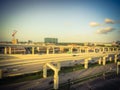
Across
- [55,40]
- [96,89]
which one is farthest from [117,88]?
[55,40]

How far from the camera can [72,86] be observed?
1841 cm

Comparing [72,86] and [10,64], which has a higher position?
[10,64]

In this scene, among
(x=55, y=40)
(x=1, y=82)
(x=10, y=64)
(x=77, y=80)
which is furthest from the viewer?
(x=55, y=40)

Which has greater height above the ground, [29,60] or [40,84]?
[29,60]

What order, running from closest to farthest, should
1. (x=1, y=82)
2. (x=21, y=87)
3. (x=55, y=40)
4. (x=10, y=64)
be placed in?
(x=10, y=64) → (x=21, y=87) → (x=1, y=82) → (x=55, y=40)

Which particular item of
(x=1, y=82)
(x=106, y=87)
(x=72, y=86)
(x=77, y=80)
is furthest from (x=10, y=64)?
(x=106, y=87)

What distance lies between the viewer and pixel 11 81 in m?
19.0

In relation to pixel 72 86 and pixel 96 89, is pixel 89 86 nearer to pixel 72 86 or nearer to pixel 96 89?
pixel 96 89

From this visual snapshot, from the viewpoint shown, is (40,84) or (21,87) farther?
(40,84)

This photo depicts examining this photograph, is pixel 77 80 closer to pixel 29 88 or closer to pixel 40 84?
pixel 40 84

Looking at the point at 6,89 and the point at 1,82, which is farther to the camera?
the point at 1,82

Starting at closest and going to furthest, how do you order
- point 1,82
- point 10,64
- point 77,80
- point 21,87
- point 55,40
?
point 10,64 → point 21,87 → point 1,82 → point 77,80 → point 55,40

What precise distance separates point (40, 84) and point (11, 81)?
4.44m

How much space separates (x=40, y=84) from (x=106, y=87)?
9.76 m
